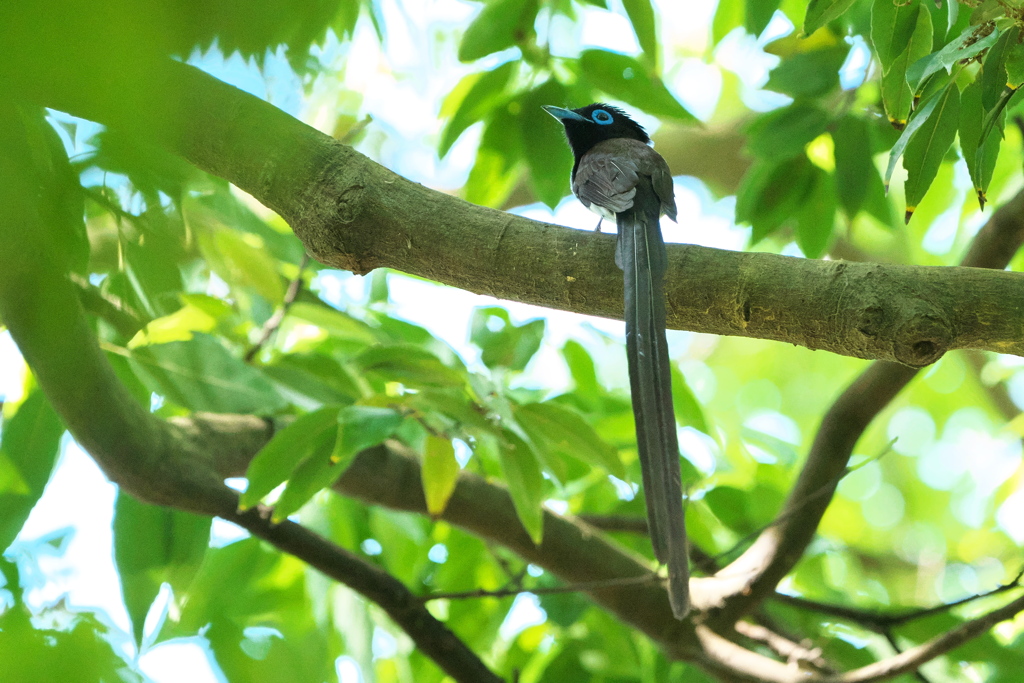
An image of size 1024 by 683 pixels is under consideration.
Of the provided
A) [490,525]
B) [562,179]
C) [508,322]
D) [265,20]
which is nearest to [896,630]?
[490,525]

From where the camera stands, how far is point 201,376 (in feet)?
7.26

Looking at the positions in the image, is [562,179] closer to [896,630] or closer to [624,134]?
[624,134]

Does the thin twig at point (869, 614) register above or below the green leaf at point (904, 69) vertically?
below

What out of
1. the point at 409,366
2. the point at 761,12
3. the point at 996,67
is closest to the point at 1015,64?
Result: the point at 996,67

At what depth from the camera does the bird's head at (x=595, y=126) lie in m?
2.93

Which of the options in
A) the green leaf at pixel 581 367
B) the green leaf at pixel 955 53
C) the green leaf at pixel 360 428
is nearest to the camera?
the green leaf at pixel 955 53

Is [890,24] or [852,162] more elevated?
[852,162]

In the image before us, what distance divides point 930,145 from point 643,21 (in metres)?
0.80

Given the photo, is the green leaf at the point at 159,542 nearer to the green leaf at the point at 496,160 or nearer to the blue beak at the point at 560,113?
the green leaf at the point at 496,160

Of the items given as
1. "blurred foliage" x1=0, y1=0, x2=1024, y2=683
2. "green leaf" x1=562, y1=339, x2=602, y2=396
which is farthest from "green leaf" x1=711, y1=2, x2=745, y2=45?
"green leaf" x1=562, y1=339, x2=602, y2=396

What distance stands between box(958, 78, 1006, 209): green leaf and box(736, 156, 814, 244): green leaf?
104 cm

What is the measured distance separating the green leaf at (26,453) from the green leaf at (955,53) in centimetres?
210

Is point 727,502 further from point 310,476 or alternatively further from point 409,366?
point 310,476

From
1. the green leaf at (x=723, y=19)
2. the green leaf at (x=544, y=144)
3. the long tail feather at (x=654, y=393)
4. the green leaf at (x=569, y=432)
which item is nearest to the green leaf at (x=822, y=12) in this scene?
the long tail feather at (x=654, y=393)
